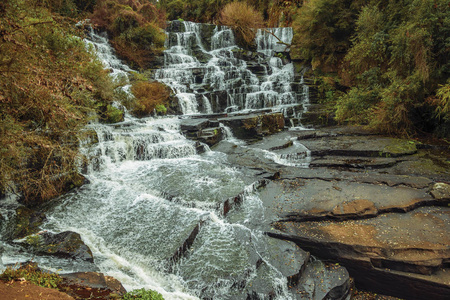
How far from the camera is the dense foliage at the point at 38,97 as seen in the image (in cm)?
345

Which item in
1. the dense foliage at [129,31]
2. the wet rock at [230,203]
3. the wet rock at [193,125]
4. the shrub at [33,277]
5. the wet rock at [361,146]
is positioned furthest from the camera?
the dense foliage at [129,31]

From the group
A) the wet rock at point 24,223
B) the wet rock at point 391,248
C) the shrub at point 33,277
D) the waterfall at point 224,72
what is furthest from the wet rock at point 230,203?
the waterfall at point 224,72

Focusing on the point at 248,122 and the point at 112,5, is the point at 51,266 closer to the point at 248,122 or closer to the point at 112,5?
the point at 248,122

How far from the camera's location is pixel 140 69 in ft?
53.8

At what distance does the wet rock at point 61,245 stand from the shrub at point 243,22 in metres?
18.9

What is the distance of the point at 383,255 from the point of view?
4.66m

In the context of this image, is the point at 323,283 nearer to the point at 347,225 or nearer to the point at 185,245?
the point at 347,225

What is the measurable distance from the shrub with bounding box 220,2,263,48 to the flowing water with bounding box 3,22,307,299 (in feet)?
36.8

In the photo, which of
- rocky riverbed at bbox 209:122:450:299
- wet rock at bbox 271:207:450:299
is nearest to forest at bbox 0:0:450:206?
rocky riverbed at bbox 209:122:450:299

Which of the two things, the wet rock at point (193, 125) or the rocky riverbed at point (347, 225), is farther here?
the wet rock at point (193, 125)

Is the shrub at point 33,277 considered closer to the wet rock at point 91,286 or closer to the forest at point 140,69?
the wet rock at point 91,286

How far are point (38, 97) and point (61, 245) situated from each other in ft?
10.1

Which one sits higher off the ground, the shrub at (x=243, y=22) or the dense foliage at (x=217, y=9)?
the dense foliage at (x=217, y=9)

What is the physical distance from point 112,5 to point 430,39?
63.1 ft
